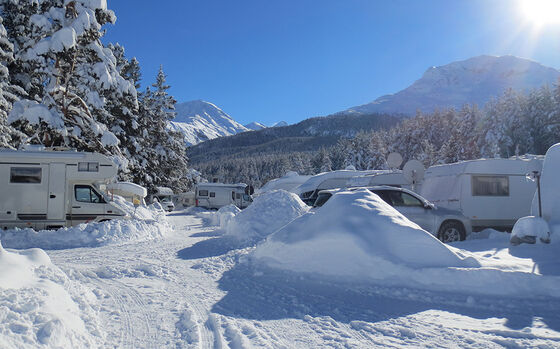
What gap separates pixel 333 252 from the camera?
22.8ft

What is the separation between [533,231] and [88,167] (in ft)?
43.1

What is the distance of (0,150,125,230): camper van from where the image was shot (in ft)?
42.6

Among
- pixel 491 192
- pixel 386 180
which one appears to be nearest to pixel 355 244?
pixel 491 192

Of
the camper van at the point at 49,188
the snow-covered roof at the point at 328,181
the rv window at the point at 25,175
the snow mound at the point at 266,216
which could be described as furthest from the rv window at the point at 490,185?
the rv window at the point at 25,175

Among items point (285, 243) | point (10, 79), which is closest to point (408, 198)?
point (285, 243)

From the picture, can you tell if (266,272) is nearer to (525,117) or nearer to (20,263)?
(20,263)

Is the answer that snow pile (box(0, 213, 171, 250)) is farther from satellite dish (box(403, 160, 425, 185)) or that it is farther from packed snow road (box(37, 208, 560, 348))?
satellite dish (box(403, 160, 425, 185))

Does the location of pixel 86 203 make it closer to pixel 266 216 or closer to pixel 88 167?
pixel 88 167

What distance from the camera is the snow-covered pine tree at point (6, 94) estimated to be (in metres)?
16.2

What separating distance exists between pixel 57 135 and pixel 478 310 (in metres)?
A: 16.9

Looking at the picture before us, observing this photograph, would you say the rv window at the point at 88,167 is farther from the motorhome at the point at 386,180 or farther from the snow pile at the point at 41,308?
the motorhome at the point at 386,180

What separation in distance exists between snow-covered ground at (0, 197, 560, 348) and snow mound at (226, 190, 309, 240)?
369cm

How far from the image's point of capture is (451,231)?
11219 millimetres

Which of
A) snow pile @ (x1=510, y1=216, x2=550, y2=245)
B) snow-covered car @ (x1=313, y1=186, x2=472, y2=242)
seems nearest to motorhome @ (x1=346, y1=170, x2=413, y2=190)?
snow-covered car @ (x1=313, y1=186, x2=472, y2=242)
